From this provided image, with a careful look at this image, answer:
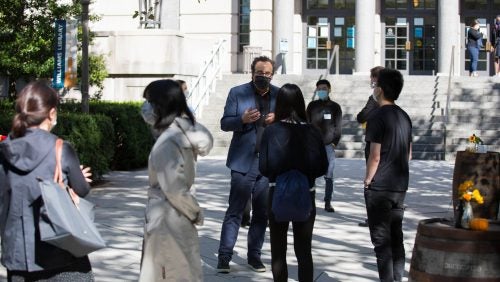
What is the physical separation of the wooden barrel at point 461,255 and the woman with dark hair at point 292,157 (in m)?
1.17

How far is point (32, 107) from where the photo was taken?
5.03m

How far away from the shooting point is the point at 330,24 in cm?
3219

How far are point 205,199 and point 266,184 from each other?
5537mm

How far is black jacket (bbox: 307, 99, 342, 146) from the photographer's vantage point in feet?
41.0

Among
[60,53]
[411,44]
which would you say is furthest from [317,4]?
[60,53]

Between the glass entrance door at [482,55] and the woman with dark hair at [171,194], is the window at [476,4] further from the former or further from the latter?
the woman with dark hair at [171,194]

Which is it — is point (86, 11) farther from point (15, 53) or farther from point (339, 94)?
point (339, 94)

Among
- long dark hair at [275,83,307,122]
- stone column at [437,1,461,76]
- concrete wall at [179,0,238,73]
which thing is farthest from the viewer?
concrete wall at [179,0,238,73]

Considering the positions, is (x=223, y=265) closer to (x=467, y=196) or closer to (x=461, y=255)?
(x=467, y=196)

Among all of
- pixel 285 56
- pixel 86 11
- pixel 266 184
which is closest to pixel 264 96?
pixel 266 184

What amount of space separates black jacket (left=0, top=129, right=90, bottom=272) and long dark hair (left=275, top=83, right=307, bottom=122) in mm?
2382

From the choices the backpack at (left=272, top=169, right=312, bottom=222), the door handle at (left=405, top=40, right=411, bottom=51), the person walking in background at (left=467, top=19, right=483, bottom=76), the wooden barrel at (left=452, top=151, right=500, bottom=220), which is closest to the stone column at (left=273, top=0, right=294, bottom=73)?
the door handle at (left=405, top=40, right=411, bottom=51)

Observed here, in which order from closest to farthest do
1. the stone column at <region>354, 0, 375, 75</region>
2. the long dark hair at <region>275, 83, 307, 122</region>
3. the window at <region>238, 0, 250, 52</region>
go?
the long dark hair at <region>275, 83, 307, 122</region> → the stone column at <region>354, 0, 375, 75</region> → the window at <region>238, 0, 250, 52</region>

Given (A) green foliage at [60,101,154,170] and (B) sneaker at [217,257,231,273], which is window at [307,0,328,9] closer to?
(A) green foliage at [60,101,154,170]
